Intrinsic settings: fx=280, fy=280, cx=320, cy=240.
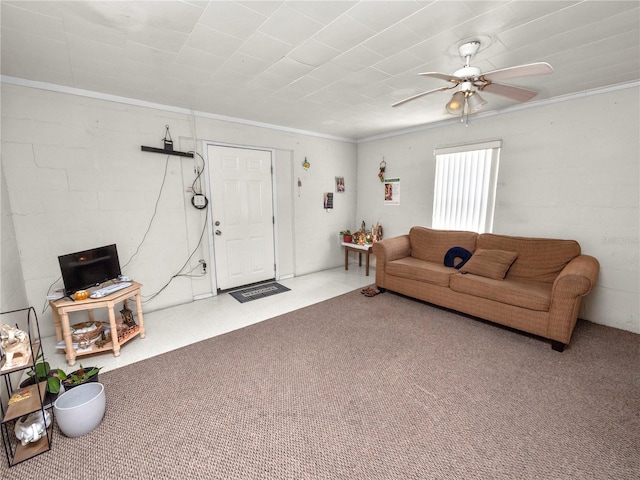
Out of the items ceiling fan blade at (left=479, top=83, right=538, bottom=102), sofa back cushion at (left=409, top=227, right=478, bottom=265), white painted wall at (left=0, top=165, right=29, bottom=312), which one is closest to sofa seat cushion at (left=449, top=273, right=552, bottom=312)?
sofa back cushion at (left=409, top=227, right=478, bottom=265)

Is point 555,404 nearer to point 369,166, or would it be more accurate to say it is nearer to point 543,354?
point 543,354

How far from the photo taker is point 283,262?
4.52 m

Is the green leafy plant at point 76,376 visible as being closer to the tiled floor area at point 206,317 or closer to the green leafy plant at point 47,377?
the green leafy plant at point 47,377

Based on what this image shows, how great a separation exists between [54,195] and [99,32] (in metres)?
1.65

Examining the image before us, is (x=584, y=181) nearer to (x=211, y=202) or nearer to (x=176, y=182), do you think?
(x=211, y=202)

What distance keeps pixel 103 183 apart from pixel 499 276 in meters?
4.19

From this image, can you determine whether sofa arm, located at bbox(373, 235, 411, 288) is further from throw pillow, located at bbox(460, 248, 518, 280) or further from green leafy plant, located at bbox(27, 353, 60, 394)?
green leafy plant, located at bbox(27, 353, 60, 394)

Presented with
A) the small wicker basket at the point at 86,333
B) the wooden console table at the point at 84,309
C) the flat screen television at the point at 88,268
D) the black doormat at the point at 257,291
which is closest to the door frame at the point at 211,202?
the black doormat at the point at 257,291

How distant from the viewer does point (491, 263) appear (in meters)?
3.01

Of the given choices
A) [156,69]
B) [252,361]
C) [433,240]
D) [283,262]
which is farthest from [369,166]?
[252,361]

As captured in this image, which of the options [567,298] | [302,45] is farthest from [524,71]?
Result: [567,298]

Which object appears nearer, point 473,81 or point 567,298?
point 473,81

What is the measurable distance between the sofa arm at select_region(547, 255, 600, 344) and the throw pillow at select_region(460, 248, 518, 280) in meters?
0.55

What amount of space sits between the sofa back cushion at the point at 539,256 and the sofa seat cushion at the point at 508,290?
109mm
